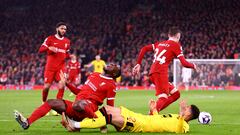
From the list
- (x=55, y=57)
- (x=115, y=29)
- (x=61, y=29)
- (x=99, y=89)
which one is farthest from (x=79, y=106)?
(x=115, y=29)

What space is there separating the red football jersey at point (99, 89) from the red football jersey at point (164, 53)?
2.26 meters

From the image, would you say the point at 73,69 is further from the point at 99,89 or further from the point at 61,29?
the point at 99,89

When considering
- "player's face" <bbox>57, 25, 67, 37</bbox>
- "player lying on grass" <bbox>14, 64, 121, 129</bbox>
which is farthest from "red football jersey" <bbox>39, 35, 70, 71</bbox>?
"player lying on grass" <bbox>14, 64, 121, 129</bbox>

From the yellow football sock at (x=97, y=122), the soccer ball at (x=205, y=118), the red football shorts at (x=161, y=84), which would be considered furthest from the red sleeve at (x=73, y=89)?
the soccer ball at (x=205, y=118)

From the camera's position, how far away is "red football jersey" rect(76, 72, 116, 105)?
429 inches

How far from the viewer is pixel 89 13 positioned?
45562 millimetres

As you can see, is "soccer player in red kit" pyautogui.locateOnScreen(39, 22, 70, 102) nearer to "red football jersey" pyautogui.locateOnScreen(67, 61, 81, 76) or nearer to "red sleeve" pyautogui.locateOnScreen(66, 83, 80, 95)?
"red sleeve" pyautogui.locateOnScreen(66, 83, 80, 95)

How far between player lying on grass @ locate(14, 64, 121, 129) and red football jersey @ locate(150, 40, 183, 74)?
2.14m

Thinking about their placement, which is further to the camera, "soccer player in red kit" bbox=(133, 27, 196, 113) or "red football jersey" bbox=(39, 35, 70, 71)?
"red football jersey" bbox=(39, 35, 70, 71)

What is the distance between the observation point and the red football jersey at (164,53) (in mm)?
12836

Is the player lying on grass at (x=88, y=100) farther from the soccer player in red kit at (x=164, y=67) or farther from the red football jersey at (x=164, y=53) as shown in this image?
the red football jersey at (x=164, y=53)

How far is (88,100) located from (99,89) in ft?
0.91

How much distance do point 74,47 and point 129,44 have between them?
3691 millimetres

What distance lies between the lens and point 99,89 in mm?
10922
